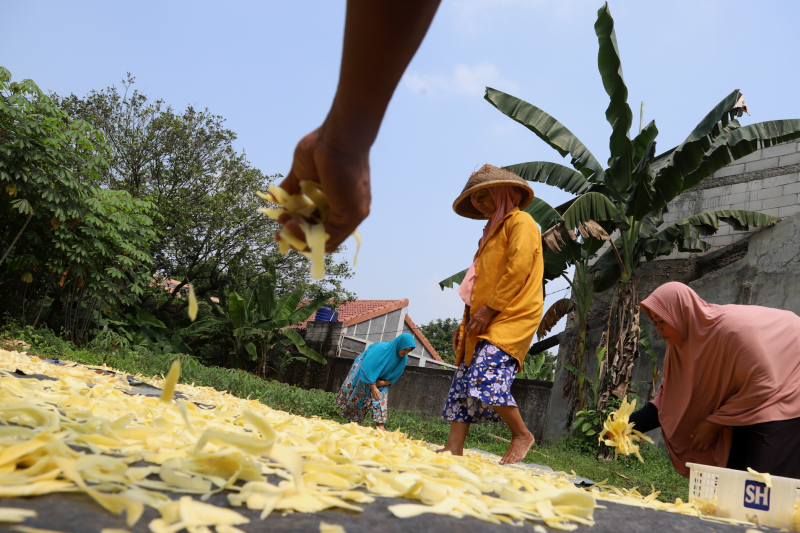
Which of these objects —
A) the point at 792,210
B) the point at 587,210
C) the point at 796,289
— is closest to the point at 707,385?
the point at 587,210

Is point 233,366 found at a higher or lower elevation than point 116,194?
lower

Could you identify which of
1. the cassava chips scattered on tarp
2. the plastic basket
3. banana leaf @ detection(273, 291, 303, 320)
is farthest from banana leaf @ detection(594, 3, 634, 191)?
banana leaf @ detection(273, 291, 303, 320)

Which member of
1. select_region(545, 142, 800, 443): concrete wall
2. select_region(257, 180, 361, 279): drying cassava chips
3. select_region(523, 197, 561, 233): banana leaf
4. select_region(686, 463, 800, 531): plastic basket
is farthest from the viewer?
select_region(523, 197, 561, 233): banana leaf

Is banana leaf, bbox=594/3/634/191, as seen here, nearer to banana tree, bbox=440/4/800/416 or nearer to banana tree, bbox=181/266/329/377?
banana tree, bbox=440/4/800/416

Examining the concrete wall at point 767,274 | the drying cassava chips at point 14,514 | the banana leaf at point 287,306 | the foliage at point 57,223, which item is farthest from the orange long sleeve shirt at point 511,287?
the banana leaf at point 287,306

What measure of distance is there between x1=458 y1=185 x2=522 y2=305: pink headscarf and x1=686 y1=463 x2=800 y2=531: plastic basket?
170 centimetres

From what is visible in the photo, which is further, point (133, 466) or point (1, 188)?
point (1, 188)

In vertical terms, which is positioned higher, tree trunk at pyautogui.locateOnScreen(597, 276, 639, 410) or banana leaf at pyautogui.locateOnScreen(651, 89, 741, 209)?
banana leaf at pyautogui.locateOnScreen(651, 89, 741, 209)

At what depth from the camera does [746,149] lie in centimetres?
641

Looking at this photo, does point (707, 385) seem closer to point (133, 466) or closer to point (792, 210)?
point (133, 466)

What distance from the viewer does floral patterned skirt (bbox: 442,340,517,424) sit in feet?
9.73

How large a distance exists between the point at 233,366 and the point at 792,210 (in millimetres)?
10038

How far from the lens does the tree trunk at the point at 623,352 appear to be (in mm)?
6527

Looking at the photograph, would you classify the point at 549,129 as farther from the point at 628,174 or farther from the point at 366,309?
the point at 366,309
